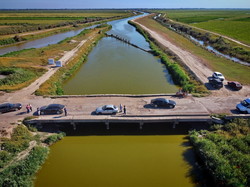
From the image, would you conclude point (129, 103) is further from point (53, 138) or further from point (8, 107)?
point (8, 107)

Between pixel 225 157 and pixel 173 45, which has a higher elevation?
pixel 173 45

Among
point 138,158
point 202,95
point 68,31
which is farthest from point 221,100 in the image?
point 68,31

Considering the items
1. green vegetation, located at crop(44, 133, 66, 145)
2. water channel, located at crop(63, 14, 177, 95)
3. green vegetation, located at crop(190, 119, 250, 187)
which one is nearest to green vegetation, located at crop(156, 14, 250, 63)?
water channel, located at crop(63, 14, 177, 95)

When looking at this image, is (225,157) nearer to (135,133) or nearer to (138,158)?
(138,158)

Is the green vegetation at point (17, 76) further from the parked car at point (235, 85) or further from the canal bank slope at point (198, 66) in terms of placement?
the parked car at point (235, 85)

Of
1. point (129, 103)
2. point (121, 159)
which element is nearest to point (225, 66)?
point (129, 103)
